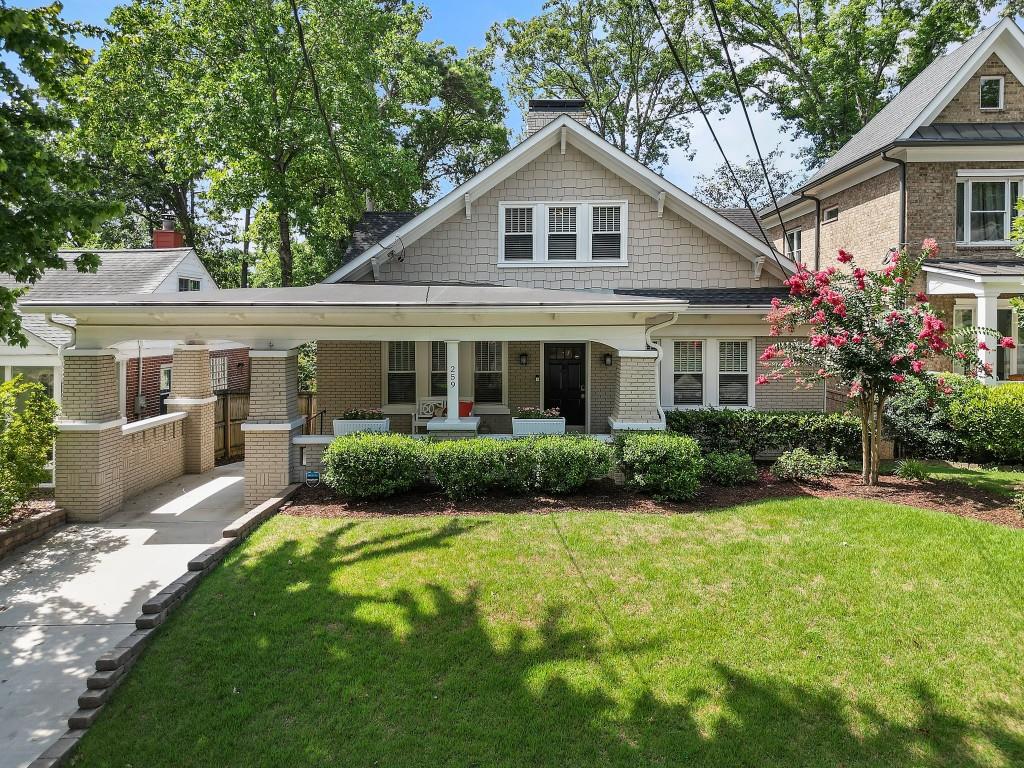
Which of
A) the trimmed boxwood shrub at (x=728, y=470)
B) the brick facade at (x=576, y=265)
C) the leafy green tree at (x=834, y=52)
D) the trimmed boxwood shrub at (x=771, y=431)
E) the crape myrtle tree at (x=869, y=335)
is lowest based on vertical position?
the trimmed boxwood shrub at (x=728, y=470)

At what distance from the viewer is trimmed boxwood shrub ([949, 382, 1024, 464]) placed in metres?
11.0

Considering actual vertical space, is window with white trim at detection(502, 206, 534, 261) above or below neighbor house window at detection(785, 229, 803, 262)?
below

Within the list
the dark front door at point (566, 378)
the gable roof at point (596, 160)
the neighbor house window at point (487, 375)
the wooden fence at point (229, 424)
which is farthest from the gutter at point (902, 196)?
the wooden fence at point (229, 424)

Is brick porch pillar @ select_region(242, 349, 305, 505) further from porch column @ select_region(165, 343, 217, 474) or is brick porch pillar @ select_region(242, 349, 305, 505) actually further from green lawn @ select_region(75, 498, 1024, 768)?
porch column @ select_region(165, 343, 217, 474)

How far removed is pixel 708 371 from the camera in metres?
13.6

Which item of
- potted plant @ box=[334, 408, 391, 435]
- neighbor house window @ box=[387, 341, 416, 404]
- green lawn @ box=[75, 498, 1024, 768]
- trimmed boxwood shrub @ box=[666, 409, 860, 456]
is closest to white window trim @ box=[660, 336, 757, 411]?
trimmed boxwood shrub @ box=[666, 409, 860, 456]

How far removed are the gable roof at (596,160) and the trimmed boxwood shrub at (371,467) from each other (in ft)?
18.8

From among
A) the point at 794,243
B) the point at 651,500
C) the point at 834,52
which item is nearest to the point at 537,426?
the point at 651,500

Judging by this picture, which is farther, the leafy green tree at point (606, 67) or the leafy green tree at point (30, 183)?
the leafy green tree at point (606, 67)

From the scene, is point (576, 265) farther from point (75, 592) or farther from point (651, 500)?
point (75, 592)

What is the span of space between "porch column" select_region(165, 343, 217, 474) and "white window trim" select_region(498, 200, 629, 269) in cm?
720

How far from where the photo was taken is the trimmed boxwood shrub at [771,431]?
11.4 meters

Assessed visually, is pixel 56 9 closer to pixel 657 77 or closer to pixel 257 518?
pixel 257 518

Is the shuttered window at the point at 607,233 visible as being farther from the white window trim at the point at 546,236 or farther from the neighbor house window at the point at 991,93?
the neighbor house window at the point at 991,93
